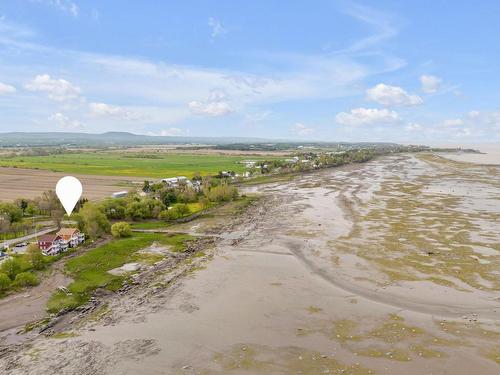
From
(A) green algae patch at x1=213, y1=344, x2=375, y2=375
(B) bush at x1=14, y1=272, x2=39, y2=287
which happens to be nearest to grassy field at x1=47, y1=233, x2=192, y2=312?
(B) bush at x1=14, y1=272, x2=39, y2=287

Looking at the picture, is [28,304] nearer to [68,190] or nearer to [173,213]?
[68,190]

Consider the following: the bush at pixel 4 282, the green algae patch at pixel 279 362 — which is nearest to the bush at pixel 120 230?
the bush at pixel 4 282

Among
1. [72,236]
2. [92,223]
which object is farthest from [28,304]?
[92,223]

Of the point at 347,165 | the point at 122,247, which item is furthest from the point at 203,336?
→ the point at 347,165

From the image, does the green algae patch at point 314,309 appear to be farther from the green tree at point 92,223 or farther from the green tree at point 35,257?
the green tree at point 92,223

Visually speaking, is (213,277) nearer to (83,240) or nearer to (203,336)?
(203,336)
